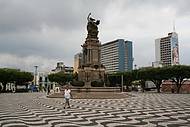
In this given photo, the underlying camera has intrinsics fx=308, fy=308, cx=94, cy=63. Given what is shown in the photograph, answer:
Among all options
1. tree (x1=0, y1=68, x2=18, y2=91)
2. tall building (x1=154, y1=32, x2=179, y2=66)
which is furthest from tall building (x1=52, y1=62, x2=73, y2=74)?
tree (x1=0, y1=68, x2=18, y2=91)

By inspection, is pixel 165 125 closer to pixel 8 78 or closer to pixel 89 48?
pixel 89 48

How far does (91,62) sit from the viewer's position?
4638 centimetres

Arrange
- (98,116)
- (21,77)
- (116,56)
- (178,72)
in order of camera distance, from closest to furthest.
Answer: (98,116), (178,72), (21,77), (116,56)

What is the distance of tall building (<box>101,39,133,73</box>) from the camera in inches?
5664

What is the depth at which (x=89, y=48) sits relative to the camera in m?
46.8

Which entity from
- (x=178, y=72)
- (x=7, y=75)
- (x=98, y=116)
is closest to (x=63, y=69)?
(x=7, y=75)

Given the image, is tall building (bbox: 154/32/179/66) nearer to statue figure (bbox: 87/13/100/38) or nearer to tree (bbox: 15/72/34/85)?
tree (bbox: 15/72/34/85)

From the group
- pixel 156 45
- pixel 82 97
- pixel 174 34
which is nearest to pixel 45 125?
pixel 82 97

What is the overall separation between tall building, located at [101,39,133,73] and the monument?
95.4 m

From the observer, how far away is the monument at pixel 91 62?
1810 inches

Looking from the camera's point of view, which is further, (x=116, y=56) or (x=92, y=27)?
(x=116, y=56)

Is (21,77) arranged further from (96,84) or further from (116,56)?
(116,56)

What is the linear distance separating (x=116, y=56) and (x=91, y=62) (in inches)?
3947

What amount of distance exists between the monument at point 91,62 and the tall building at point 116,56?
313ft
